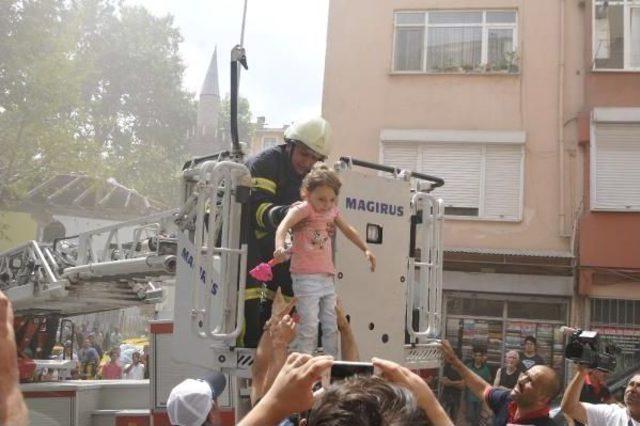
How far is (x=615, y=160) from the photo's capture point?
1608cm

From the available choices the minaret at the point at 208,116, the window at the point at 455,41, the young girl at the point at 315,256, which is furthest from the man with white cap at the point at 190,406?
the minaret at the point at 208,116

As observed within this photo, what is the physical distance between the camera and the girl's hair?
5.09 metres

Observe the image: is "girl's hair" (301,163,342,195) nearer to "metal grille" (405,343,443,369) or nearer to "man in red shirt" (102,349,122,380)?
"metal grille" (405,343,443,369)

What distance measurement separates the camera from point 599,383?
889 centimetres

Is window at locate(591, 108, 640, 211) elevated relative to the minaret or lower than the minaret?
lower

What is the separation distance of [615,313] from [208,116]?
50.9 m

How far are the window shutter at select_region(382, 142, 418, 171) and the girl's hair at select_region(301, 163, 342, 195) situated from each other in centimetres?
1203

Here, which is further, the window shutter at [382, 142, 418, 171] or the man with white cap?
the window shutter at [382, 142, 418, 171]

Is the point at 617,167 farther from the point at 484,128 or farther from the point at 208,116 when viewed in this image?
the point at 208,116

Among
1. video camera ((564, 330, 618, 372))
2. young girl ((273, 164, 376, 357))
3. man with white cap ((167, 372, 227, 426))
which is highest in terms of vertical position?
young girl ((273, 164, 376, 357))

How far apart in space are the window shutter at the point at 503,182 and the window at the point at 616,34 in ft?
8.31

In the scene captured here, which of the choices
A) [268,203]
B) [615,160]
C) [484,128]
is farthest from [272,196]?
[615,160]

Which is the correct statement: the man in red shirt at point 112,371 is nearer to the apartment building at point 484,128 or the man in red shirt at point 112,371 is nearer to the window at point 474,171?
the apartment building at point 484,128

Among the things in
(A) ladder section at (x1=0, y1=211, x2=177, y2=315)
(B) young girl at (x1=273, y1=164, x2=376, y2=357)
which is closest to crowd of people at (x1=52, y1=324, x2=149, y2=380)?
(A) ladder section at (x1=0, y1=211, x2=177, y2=315)
